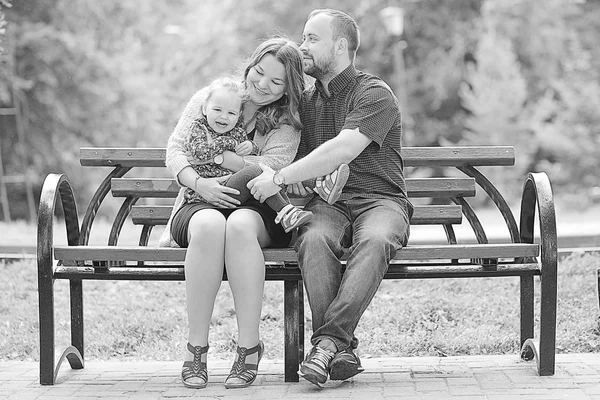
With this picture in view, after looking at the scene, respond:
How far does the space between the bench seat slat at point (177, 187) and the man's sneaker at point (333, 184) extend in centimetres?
67

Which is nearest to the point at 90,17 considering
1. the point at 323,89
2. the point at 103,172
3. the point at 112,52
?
the point at 112,52

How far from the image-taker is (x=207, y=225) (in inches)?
143

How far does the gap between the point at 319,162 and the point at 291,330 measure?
27.2 inches

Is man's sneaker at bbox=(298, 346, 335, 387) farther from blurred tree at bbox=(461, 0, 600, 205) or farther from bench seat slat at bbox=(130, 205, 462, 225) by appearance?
blurred tree at bbox=(461, 0, 600, 205)

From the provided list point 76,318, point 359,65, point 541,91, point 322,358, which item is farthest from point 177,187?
point 541,91

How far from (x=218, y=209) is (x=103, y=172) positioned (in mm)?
17953

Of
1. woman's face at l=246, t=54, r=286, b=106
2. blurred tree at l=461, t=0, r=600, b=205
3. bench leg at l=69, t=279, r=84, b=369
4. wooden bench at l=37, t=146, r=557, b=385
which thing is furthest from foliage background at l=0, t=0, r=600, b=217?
woman's face at l=246, t=54, r=286, b=106

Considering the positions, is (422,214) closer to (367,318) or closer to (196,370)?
(367,318)

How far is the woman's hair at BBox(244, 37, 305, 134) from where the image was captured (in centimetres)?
396

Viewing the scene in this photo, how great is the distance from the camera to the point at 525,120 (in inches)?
1039

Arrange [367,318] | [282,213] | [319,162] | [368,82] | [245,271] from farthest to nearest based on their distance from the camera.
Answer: [367,318] → [368,82] → [319,162] → [282,213] → [245,271]

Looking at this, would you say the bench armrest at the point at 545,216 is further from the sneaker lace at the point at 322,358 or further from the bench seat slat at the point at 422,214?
the sneaker lace at the point at 322,358

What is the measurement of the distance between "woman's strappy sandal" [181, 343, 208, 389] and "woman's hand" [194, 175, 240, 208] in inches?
22.7

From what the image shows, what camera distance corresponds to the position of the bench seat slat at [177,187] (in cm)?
441
